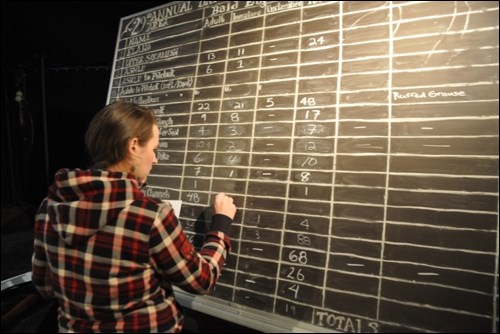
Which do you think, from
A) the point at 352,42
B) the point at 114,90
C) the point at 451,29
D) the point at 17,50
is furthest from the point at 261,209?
the point at 17,50

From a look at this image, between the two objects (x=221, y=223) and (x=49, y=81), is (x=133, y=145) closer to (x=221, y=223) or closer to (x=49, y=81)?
(x=221, y=223)

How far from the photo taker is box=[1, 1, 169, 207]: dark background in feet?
10.5

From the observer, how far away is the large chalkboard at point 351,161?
1.00 m

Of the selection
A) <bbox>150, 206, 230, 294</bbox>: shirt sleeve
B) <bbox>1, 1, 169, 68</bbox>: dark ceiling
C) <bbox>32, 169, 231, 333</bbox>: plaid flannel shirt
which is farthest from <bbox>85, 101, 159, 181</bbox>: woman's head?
<bbox>1, 1, 169, 68</bbox>: dark ceiling

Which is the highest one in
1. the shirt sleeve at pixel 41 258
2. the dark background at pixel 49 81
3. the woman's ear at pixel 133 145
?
the dark background at pixel 49 81

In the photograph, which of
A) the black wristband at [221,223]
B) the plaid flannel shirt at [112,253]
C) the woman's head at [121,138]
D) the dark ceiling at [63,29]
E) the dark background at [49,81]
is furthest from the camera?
the dark background at [49,81]

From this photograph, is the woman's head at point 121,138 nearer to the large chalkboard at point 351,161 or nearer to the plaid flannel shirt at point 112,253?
the plaid flannel shirt at point 112,253

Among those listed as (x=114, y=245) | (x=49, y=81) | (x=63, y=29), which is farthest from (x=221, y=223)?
(x=49, y=81)

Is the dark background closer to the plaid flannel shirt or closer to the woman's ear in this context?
the woman's ear

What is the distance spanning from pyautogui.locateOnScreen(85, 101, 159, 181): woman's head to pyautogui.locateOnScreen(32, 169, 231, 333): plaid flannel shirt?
111 millimetres

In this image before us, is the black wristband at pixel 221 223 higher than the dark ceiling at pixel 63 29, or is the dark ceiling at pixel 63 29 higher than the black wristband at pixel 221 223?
the dark ceiling at pixel 63 29

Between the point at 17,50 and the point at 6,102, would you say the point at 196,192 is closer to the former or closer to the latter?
the point at 17,50

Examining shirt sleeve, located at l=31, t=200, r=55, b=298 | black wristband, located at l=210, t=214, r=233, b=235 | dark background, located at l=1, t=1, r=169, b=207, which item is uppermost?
dark background, located at l=1, t=1, r=169, b=207

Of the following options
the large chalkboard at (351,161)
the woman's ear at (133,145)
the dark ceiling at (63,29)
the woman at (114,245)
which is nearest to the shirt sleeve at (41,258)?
the woman at (114,245)
